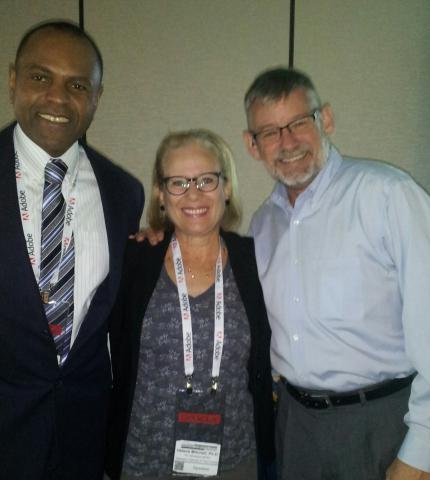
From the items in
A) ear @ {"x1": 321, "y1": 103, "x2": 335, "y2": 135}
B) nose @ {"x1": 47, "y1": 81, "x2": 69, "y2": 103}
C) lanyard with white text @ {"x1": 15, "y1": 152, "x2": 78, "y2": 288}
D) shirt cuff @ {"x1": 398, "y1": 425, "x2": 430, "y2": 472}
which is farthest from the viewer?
ear @ {"x1": 321, "y1": 103, "x2": 335, "y2": 135}

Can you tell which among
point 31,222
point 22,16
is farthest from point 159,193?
point 22,16

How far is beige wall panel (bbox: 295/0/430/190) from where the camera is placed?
7.80 feet

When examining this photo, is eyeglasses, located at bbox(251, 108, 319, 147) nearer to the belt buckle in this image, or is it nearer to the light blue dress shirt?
the light blue dress shirt

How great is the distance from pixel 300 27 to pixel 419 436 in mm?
2226

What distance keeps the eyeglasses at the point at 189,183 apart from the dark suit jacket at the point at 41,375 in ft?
0.93

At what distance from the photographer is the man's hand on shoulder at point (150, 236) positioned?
1747 millimetres

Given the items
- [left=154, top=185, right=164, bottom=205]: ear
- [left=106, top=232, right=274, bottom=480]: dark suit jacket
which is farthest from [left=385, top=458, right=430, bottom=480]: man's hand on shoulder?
[left=154, top=185, right=164, bottom=205]: ear

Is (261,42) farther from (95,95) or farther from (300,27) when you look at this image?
(95,95)

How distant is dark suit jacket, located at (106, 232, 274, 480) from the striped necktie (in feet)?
0.74

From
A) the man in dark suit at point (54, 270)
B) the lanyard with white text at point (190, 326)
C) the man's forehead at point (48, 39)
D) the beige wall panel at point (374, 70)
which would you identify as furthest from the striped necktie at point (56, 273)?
the beige wall panel at point (374, 70)

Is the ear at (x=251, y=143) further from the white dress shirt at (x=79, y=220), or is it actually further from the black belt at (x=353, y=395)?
the black belt at (x=353, y=395)

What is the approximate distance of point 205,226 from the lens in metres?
1.67

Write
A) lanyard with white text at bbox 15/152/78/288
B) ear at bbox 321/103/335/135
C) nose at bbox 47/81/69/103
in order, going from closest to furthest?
lanyard with white text at bbox 15/152/78/288, nose at bbox 47/81/69/103, ear at bbox 321/103/335/135

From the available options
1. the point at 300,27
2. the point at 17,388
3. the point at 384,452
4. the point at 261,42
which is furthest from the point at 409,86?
the point at 17,388
